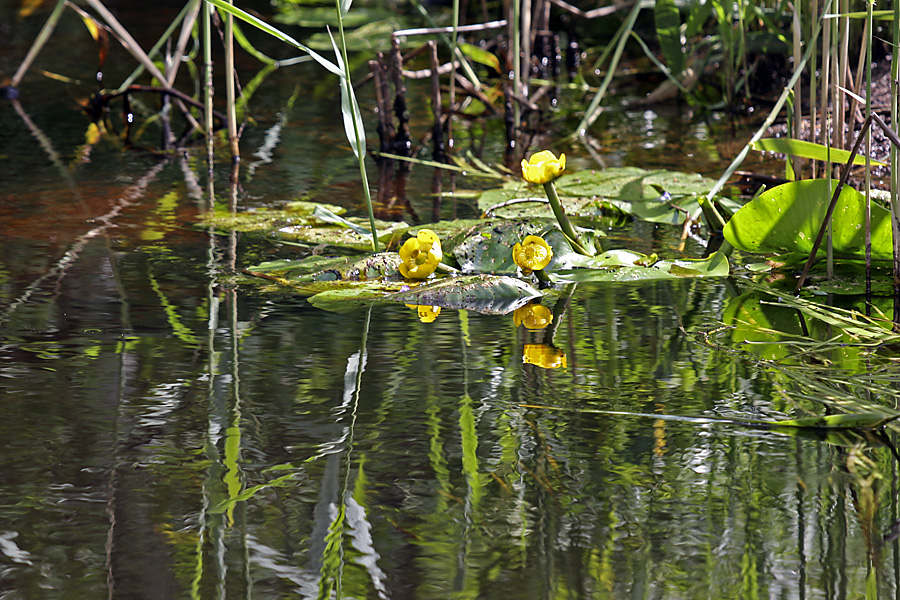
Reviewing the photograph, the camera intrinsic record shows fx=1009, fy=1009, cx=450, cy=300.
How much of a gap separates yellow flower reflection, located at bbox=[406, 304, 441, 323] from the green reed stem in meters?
0.21

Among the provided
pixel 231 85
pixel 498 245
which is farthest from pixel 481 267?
pixel 231 85

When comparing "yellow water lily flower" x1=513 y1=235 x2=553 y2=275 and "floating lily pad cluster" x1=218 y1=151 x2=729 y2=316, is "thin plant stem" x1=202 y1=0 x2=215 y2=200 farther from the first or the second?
"yellow water lily flower" x1=513 y1=235 x2=553 y2=275

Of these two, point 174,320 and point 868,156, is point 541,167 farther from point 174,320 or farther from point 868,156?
point 174,320

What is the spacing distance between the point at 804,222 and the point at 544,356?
47cm

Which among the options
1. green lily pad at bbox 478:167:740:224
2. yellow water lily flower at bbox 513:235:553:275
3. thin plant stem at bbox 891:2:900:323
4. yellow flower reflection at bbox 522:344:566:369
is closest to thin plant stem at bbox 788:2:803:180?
green lily pad at bbox 478:167:740:224

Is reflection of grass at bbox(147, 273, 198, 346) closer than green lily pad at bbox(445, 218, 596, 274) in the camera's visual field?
Yes

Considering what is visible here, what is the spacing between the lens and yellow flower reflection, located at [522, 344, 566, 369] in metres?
1.19

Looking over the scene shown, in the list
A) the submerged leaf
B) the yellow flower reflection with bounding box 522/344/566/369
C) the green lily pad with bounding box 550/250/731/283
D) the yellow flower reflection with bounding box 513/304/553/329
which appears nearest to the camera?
the submerged leaf

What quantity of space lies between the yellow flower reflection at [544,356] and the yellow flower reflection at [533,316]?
8 centimetres

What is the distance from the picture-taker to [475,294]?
1.40 meters

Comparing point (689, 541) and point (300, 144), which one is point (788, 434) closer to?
point (689, 541)

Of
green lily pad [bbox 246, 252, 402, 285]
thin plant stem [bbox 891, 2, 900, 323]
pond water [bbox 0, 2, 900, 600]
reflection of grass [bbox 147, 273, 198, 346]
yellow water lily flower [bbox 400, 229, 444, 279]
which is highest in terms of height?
thin plant stem [bbox 891, 2, 900, 323]

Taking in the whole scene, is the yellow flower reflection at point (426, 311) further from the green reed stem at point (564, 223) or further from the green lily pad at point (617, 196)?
the green lily pad at point (617, 196)

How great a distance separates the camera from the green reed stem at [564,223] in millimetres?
1382
